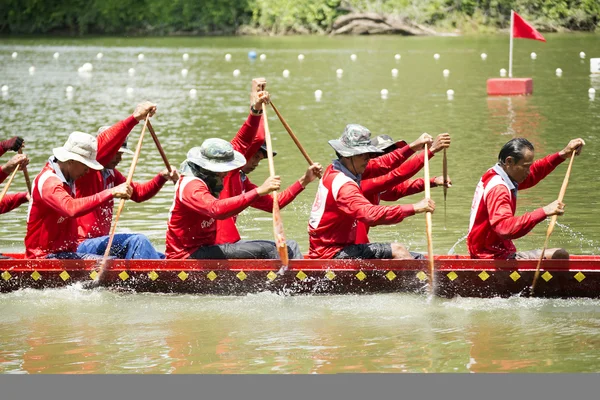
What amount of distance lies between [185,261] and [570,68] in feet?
80.2

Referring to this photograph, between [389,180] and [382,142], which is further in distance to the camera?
[389,180]

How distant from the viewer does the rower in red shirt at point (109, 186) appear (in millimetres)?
10422

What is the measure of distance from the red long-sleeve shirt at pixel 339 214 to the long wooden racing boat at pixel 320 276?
0.74 ft

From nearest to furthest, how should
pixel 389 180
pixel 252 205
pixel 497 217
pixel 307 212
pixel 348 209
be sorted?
pixel 497 217
pixel 348 209
pixel 252 205
pixel 389 180
pixel 307 212

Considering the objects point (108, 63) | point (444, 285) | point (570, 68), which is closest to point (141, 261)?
point (444, 285)

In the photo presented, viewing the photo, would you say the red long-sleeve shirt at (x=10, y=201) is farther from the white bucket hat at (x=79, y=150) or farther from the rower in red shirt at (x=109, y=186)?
the white bucket hat at (x=79, y=150)

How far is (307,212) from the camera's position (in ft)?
47.9

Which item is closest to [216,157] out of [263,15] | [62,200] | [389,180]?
[62,200]

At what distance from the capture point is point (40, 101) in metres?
27.7

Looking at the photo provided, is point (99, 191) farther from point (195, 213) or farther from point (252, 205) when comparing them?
point (252, 205)

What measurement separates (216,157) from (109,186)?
158 centimetres

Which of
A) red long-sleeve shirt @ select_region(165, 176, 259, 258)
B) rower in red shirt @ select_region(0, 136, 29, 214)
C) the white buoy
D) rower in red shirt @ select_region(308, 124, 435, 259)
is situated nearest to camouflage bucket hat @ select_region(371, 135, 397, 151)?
rower in red shirt @ select_region(308, 124, 435, 259)

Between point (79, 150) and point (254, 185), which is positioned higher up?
point (79, 150)

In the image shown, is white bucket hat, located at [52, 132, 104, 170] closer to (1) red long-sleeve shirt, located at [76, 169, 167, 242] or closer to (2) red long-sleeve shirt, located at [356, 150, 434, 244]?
(1) red long-sleeve shirt, located at [76, 169, 167, 242]
